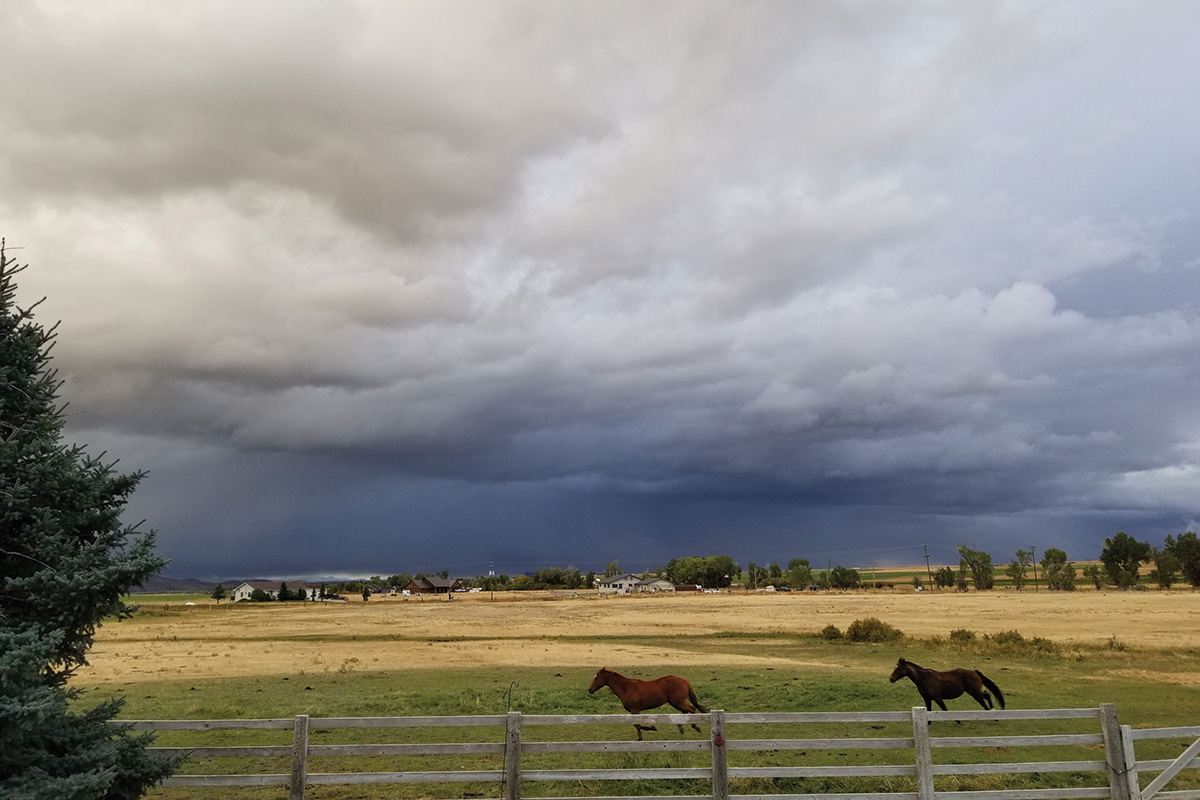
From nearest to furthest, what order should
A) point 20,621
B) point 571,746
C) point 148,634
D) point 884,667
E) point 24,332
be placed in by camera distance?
1. point 20,621
2. point 24,332
3. point 571,746
4. point 884,667
5. point 148,634

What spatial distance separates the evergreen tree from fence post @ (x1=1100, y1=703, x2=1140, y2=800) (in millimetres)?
12271

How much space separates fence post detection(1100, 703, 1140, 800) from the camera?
10320 mm

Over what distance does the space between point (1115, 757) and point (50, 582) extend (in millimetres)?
13442

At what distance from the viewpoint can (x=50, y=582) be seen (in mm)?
7254

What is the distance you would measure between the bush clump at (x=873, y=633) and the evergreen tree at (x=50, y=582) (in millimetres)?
48339

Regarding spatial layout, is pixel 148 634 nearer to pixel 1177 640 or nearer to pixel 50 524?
pixel 50 524

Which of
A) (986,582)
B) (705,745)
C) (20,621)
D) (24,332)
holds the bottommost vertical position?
(986,582)

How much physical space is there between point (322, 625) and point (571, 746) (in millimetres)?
80402

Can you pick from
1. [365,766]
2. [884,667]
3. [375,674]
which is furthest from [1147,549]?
[365,766]

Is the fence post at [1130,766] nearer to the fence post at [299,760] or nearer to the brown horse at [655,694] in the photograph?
the brown horse at [655,694]

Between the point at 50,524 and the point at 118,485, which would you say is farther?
the point at 118,485

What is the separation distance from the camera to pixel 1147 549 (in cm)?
17450

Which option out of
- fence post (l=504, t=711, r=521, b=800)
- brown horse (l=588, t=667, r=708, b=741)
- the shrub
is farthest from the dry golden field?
fence post (l=504, t=711, r=521, b=800)

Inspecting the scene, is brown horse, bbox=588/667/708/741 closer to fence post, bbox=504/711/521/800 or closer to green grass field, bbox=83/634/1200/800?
green grass field, bbox=83/634/1200/800
